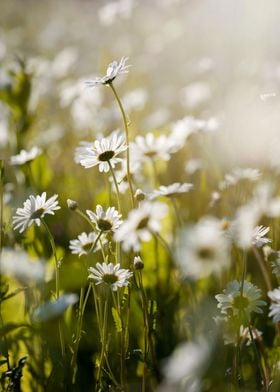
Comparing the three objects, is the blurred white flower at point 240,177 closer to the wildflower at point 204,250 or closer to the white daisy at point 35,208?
the white daisy at point 35,208

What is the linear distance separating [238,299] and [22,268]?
1.03 ft

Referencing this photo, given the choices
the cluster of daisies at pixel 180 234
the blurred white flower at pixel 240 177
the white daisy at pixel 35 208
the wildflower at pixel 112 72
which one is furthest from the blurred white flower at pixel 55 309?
the blurred white flower at pixel 240 177

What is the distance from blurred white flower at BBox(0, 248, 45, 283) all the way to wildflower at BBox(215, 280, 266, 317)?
271mm

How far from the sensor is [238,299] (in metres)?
0.80

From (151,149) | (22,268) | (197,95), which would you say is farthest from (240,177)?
(197,95)

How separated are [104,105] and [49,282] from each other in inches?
58.1

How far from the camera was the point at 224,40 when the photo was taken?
290 cm

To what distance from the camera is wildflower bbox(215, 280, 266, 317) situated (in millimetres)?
796

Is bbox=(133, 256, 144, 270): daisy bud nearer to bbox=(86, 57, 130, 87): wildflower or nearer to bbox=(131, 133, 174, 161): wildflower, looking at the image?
bbox=(86, 57, 130, 87): wildflower

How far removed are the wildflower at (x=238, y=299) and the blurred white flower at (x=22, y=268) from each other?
271mm

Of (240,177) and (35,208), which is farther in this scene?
(240,177)

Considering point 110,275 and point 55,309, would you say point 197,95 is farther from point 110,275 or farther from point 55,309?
point 55,309

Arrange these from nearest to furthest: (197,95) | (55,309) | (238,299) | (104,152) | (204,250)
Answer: (204,250), (55,309), (238,299), (104,152), (197,95)

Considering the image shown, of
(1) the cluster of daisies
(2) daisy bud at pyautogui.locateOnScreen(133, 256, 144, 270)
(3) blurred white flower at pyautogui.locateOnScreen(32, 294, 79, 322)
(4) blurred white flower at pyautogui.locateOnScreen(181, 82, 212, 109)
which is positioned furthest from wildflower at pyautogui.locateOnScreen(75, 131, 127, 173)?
(4) blurred white flower at pyautogui.locateOnScreen(181, 82, 212, 109)
